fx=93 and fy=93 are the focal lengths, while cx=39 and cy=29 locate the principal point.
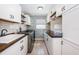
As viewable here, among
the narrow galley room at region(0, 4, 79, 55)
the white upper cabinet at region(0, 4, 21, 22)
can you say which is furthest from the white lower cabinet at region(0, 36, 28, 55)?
the white upper cabinet at region(0, 4, 21, 22)

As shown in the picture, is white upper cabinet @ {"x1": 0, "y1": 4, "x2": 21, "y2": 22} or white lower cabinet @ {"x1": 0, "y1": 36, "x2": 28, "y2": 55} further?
white upper cabinet @ {"x1": 0, "y1": 4, "x2": 21, "y2": 22}

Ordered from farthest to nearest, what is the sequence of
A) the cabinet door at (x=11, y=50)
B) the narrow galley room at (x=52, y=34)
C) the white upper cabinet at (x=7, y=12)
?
the white upper cabinet at (x=7, y=12) < the narrow galley room at (x=52, y=34) < the cabinet door at (x=11, y=50)

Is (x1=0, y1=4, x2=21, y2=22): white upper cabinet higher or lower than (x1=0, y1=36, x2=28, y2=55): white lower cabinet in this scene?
higher

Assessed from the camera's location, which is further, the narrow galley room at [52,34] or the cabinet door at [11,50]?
the narrow galley room at [52,34]

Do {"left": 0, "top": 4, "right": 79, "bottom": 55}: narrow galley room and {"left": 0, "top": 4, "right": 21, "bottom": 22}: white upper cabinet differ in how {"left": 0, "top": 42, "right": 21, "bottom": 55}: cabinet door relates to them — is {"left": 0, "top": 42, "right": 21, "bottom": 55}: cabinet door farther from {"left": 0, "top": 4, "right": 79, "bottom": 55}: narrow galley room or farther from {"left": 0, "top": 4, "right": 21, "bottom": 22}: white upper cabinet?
{"left": 0, "top": 4, "right": 21, "bottom": 22}: white upper cabinet

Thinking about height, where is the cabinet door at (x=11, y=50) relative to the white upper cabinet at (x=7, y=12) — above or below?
below

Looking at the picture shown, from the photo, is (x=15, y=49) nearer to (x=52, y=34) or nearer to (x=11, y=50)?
(x=11, y=50)

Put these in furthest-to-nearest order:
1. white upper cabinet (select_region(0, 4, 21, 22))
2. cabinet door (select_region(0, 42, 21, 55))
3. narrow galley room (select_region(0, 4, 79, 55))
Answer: white upper cabinet (select_region(0, 4, 21, 22)) < narrow galley room (select_region(0, 4, 79, 55)) < cabinet door (select_region(0, 42, 21, 55))

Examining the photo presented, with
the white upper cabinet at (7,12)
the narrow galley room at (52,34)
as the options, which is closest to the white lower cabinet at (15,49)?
the narrow galley room at (52,34)

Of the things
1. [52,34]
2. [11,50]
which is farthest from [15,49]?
[52,34]

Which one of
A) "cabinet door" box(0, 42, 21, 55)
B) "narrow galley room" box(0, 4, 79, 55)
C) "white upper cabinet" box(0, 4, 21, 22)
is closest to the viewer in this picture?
"cabinet door" box(0, 42, 21, 55)

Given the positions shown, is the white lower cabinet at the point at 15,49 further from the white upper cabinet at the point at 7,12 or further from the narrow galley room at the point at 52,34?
the white upper cabinet at the point at 7,12
